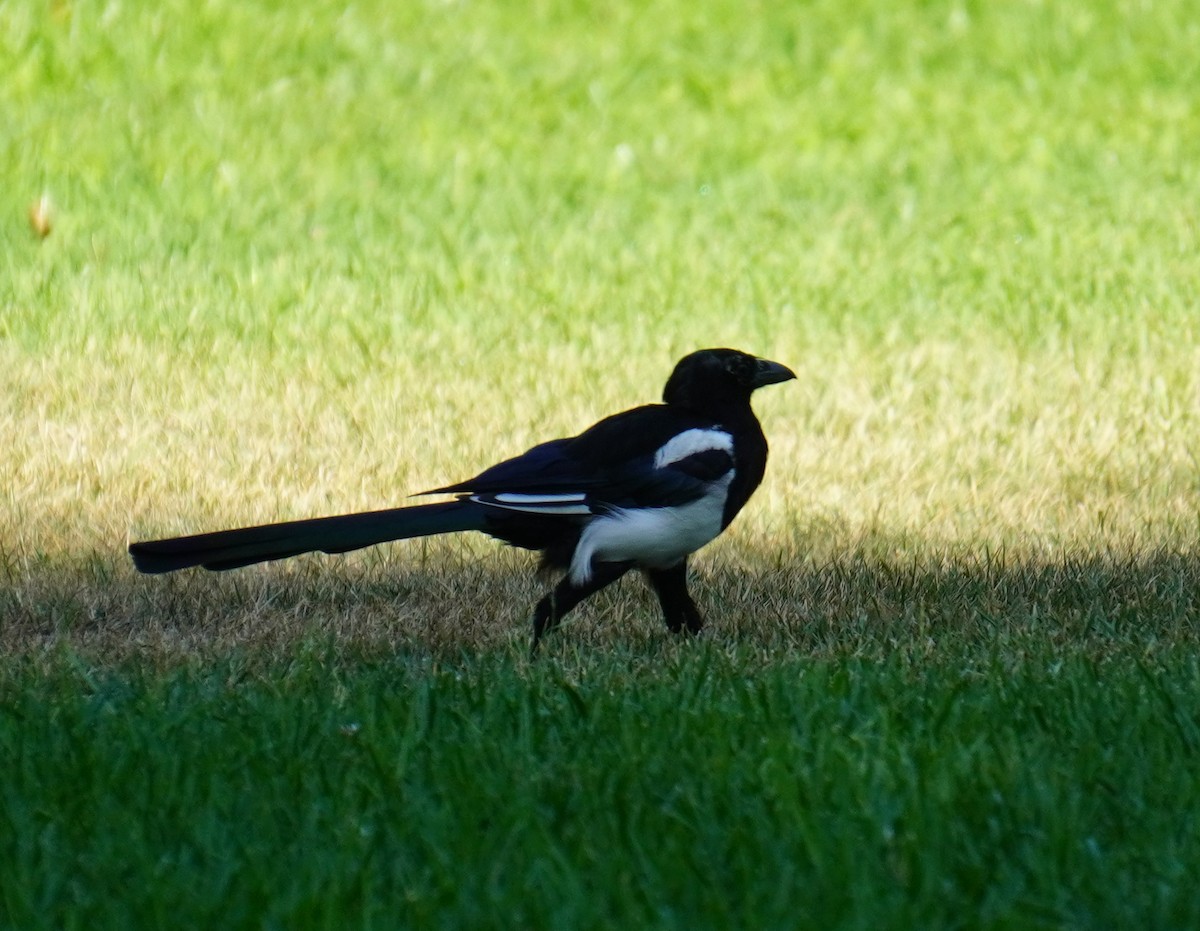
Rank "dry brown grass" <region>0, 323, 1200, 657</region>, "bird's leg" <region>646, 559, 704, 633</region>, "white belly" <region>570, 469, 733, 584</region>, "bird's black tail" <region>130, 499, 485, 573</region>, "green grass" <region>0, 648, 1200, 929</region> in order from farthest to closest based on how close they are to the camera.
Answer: "dry brown grass" <region>0, 323, 1200, 657</region> → "bird's leg" <region>646, 559, 704, 633</region> → "white belly" <region>570, 469, 733, 584</region> → "bird's black tail" <region>130, 499, 485, 573</region> → "green grass" <region>0, 648, 1200, 929</region>

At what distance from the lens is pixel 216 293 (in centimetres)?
867

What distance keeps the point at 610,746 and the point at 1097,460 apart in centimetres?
376

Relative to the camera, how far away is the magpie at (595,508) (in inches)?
177

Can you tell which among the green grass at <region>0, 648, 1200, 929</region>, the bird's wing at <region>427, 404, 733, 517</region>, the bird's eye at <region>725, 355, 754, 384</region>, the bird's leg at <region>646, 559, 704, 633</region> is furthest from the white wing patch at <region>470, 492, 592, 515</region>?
the bird's eye at <region>725, 355, 754, 384</region>

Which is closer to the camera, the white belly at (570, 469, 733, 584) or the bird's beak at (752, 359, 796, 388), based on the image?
the white belly at (570, 469, 733, 584)

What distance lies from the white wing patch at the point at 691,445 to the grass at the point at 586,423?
18.7 inches

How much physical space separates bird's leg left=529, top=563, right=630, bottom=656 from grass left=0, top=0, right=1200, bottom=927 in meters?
0.14

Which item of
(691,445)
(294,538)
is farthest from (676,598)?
(294,538)

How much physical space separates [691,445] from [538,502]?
1.31 feet

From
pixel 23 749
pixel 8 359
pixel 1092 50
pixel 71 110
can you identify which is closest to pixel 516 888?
pixel 23 749

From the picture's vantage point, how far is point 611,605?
5.36m

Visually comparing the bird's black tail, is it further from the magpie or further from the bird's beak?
the bird's beak

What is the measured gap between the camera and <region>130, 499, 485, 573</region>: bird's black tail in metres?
4.38

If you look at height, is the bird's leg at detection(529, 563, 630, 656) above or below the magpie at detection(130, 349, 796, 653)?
below
